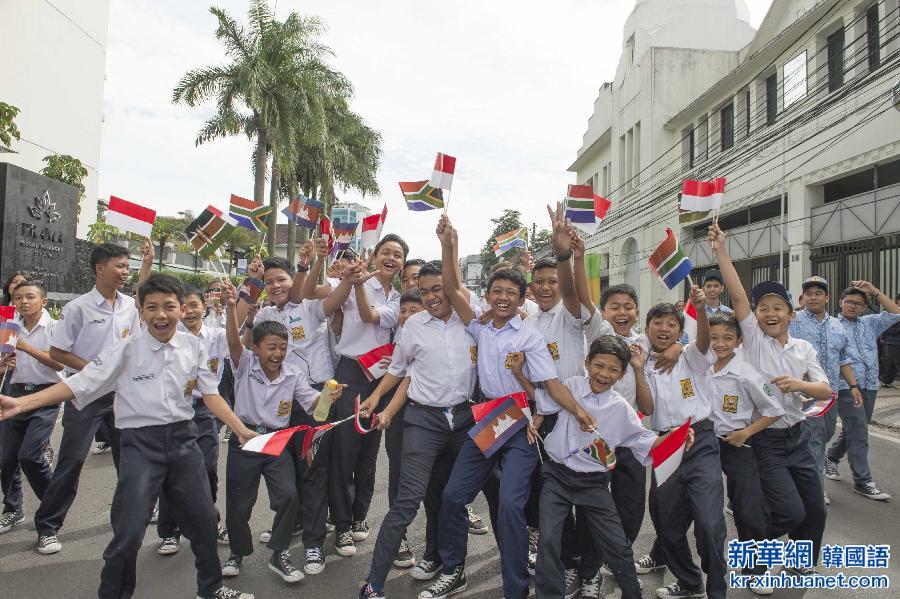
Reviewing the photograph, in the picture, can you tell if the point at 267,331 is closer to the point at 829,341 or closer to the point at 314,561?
the point at 314,561

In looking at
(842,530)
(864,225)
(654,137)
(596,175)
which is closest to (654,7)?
(654,137)

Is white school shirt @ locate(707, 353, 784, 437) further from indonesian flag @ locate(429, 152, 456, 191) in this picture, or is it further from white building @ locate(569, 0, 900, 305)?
white building @ locate(569, 0, 900, 305)

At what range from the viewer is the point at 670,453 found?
3.54 m

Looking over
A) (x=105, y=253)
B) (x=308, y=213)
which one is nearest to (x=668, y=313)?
(x=308, y=213)

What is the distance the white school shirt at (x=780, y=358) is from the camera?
4047mm

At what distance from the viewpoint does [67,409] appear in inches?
167

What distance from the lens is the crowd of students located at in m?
3.41

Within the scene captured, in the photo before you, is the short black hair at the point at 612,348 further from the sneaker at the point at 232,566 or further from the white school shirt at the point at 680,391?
the sneaker at the point at 232,566

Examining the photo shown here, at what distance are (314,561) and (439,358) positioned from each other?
4.99 feet

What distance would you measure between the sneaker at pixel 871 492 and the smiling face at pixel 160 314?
5.81 metres

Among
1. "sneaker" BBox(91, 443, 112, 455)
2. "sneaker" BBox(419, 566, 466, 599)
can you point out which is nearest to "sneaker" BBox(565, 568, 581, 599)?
"sneaker" BBox(419, 566, 466, 599)

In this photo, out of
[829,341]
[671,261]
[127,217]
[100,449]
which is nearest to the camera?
[127,217]

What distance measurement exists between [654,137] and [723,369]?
23.3 metres

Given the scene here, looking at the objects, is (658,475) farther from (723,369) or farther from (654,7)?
(654,7)
